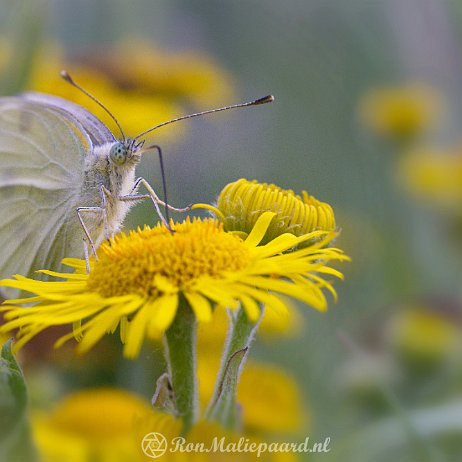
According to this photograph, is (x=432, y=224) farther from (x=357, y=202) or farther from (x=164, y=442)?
(x=164, y=442)

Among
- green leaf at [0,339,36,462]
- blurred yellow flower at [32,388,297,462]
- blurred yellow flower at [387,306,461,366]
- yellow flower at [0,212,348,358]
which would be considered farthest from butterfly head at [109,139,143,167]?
blurred yellow flower at [387,306,461,366]

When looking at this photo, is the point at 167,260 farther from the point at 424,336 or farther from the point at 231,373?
the point at 424,336

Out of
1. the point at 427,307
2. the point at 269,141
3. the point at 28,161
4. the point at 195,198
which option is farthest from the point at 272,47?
the point at 28,161

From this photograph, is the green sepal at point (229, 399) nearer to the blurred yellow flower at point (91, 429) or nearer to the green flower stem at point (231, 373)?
the green flower stem at point (231, 373)

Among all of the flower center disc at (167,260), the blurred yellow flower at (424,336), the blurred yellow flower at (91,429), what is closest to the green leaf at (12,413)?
the flower center disc at (167,260)

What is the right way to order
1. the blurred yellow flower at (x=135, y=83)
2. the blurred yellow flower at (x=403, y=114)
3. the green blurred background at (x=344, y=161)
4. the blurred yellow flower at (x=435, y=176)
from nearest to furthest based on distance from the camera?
the green blurred background at (x=344, y=161) < the blurred yellow flower at (x=135, y=83) < the blurred yellow flower at (x=435, y=176) < the blurred yellow flower at (x=403, y=114)

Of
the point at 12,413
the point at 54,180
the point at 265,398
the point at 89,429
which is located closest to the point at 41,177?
the point at 54,180

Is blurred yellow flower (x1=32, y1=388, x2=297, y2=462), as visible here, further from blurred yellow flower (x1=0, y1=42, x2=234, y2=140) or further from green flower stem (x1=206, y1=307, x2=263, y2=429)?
blurred yellow flower (x1=0, y1=42, x2=234, y2=140)
